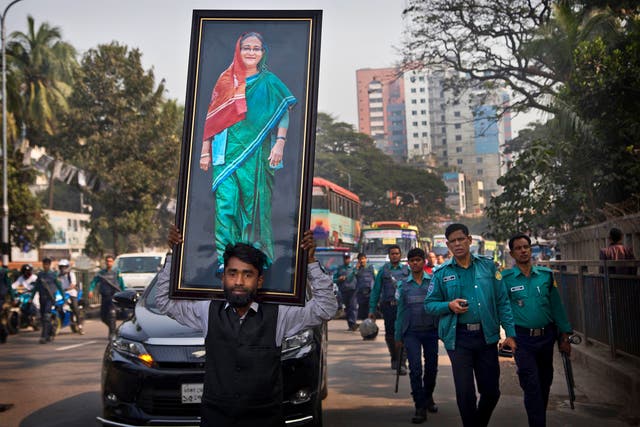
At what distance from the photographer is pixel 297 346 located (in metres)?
6.98

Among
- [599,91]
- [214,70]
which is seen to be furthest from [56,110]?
[214,70]

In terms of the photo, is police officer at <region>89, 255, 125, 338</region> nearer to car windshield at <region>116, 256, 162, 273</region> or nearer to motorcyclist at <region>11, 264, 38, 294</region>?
motorcyclist at <region>11, 264, 38, 294</region>

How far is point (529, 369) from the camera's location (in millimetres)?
6684

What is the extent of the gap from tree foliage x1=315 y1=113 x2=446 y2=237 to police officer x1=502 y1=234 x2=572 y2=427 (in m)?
64.7

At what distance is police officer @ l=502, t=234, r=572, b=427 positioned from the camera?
6.93 metres

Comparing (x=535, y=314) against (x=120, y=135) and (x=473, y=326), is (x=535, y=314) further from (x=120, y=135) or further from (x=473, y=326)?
(x=120, y=135)

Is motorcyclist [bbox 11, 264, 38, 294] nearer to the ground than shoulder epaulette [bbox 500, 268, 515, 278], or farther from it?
farther from it

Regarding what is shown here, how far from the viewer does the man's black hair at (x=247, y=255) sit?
13.4ft

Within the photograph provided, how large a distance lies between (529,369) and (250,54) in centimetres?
343

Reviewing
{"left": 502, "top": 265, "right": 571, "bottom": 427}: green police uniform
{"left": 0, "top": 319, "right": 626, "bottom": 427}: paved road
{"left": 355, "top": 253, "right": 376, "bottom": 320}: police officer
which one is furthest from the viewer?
{"left": 355, "top": 253, "right": 376, "bottom": 320}: police officer

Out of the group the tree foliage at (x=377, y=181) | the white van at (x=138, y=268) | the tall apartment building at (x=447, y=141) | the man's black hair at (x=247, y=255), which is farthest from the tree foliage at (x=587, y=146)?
the tall apartment building at (x=447, y=141)

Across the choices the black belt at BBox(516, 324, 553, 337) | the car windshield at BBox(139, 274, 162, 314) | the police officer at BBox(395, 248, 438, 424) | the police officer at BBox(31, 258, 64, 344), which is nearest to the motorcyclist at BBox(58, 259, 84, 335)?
the police officer at BBox(31, 258, 64, 344)

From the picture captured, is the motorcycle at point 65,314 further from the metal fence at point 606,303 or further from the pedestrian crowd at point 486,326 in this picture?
the pedestrian crowd at point 486,326

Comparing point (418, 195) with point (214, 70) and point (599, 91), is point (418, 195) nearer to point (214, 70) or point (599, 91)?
point (599, 91)
